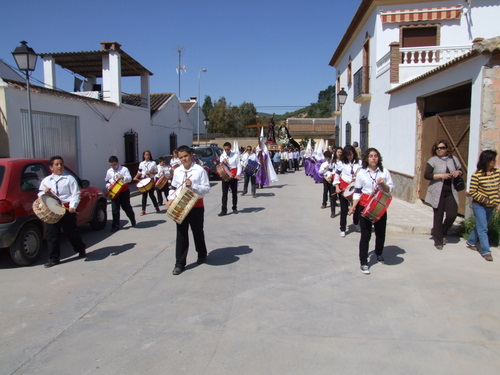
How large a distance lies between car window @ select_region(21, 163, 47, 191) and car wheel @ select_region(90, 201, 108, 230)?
1.88 metres

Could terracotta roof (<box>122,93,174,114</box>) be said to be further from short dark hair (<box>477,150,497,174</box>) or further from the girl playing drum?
short dark hair (<box>477,150,497,174</box>)

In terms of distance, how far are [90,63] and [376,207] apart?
17059mm

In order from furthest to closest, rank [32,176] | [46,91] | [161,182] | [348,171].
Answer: [46,91] < [161,182] < [348,171] < [32,176]

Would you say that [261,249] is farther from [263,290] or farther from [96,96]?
[96,96]

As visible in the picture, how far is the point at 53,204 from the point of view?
588 centimetres

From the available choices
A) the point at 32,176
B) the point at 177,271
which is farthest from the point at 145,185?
the point at 177,271

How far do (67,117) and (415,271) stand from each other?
42.2 ft

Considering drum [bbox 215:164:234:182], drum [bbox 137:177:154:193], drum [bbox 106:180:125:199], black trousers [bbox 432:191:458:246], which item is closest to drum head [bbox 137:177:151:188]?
drum [bbox 137:177:154:193]

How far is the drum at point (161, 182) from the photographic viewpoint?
34.6 ft

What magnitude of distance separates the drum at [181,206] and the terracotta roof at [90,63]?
14227mm

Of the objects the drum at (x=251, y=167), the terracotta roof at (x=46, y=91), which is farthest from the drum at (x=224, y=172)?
the terracotta roof at (x=46, y=91)

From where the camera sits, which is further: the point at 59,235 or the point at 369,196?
the point at 59,235

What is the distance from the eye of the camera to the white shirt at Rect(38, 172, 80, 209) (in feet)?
19.9

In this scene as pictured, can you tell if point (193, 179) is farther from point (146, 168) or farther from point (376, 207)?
point (146, 168)
